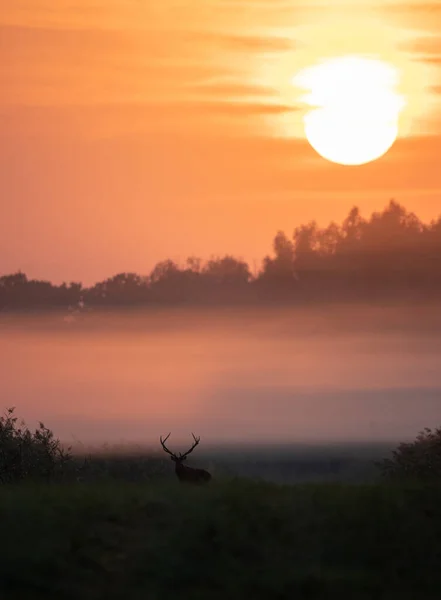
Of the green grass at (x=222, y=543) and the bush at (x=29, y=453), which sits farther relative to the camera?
the bush at (x=29, y=453)

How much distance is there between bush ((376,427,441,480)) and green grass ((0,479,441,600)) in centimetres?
1496

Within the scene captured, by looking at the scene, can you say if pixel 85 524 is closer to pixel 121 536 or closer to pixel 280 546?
pixel 121 536

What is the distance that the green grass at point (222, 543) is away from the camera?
915 inches

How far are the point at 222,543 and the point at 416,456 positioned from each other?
73.0 ft

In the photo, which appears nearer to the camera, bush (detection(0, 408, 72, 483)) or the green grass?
the green grass

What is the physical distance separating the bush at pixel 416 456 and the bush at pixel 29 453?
1513 centimetres

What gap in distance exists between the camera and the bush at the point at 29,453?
54713 mm

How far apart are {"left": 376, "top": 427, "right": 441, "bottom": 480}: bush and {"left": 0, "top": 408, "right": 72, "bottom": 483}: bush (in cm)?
1513

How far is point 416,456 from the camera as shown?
151 feet

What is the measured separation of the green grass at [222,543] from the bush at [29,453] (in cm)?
2632

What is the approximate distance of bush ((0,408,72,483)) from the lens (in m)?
54.7

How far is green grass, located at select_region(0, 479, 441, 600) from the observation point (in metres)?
23.2

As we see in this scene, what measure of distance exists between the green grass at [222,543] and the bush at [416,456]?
49.1 ft

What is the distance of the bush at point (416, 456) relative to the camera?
1702 inches
